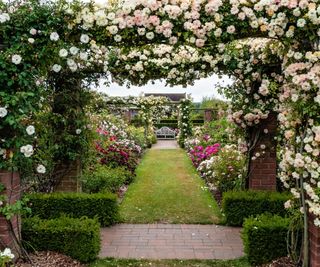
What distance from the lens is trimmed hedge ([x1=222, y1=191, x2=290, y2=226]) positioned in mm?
5793

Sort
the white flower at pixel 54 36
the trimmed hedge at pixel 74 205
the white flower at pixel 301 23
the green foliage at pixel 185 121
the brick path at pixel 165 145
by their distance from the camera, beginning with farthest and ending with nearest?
the brick path at pixel 165 145
the green foliage at pixel 185 121
the trimmed hedge at pixel 74 205
the white flower at pixel 54 36
the white flower at pixel 301 23

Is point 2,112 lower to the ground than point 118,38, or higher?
lower

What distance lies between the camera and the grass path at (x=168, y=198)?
6.64 metres

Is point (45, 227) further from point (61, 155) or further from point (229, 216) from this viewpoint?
point (229, 216)

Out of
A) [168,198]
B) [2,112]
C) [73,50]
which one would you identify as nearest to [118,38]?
[73,50]

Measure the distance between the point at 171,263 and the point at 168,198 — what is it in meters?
3.36

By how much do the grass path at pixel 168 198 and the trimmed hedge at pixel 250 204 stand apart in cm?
41

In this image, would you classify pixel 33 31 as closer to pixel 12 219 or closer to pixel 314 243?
pixel 12 219

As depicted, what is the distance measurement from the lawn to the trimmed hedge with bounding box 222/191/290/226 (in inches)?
51.8

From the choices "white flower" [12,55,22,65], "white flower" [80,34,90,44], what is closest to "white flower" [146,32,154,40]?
"white flower" [80,34,90,44]

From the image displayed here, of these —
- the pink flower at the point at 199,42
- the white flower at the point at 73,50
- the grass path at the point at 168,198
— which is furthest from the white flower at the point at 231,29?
the grass path at the point at 168,198

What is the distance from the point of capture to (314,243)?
3750 mm

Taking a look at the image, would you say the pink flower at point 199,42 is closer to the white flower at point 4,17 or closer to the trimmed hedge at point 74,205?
the white flower at point 4,17

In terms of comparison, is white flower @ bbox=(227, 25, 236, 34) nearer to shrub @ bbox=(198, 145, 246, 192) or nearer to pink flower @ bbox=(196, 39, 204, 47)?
pink flower @ bbox=(196, 39, 204, 47)
